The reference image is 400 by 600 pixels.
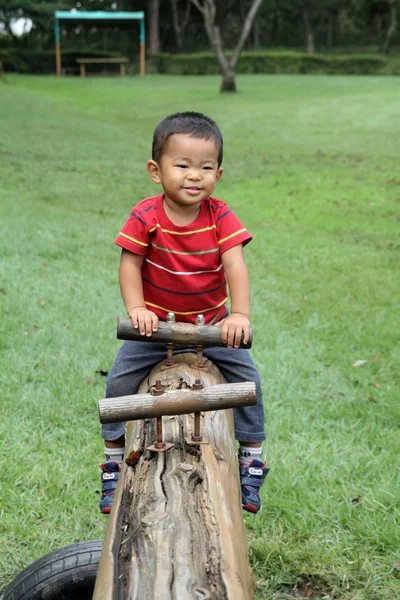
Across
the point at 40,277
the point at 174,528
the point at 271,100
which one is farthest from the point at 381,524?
the point at 271,100

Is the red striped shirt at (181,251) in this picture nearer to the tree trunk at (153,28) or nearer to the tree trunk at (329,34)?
the tree trunk at (153,28)

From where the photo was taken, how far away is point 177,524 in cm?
192

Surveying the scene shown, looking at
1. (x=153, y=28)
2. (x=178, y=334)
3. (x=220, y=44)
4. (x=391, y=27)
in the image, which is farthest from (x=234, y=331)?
(x=391, y=27)

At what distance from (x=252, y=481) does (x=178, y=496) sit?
1090 millimetres

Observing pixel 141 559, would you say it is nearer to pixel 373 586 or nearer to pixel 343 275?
pixel 373 586

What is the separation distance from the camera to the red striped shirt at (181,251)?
2.85 m

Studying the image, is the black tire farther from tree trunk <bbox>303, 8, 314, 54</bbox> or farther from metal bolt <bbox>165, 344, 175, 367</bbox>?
tree trunk <bbox>303, 8, 314, 54</bbox>

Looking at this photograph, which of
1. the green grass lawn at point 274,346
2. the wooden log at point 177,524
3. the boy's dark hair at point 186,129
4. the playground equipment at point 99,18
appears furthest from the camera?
the playground equipment at point 99,18

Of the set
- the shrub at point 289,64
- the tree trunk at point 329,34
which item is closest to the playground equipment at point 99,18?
the shrub at point 289,64

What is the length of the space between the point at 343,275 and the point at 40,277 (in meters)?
3.25

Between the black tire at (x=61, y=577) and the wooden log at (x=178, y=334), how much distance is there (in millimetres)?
809

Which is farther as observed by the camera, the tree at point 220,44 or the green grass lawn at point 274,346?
the tree at point 220,44

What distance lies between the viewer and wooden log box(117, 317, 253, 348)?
8.60 feet

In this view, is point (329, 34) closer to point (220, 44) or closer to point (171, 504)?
point (220, 44)
